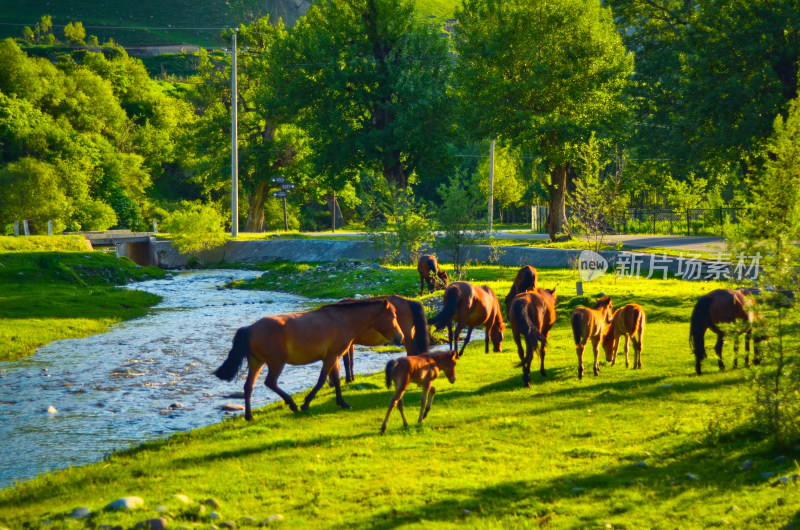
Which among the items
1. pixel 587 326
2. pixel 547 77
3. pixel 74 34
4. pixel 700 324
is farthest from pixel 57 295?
pixel 74 34

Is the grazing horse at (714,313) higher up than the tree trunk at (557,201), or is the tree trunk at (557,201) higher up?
the tree trunk at (557,201)

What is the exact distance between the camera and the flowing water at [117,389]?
11219 millimetres

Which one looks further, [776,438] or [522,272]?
[522,272]

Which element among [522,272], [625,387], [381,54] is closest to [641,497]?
[625,387]

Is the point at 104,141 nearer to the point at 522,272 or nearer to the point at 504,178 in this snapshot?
the point at 504,178

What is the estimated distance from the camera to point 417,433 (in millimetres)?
10469

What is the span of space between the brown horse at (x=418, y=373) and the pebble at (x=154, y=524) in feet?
12.6

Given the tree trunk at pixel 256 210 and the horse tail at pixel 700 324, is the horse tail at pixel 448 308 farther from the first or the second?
the tree trunk at pixel 256 210

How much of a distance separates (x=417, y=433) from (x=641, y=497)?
3.65 metres

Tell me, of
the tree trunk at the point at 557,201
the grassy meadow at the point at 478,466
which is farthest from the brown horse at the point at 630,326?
the tree trunk at the point at 557,201

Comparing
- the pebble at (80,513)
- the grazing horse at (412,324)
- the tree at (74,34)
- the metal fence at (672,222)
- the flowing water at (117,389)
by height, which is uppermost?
the tree at (74,34)

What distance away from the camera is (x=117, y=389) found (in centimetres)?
1501

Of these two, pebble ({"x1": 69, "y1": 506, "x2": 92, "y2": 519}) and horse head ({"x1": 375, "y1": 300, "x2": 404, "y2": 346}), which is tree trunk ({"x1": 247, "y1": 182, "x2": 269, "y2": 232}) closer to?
horse head ({"x1": 375, "y1": 300, "x2": 404, "y2": 346})

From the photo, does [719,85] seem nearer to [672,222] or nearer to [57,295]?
[672,222]
